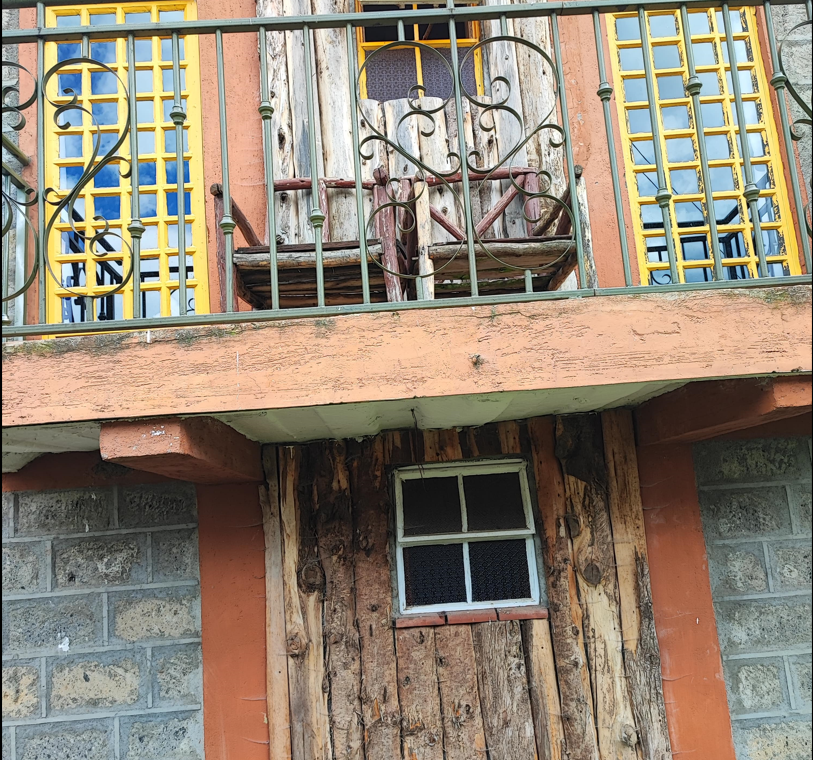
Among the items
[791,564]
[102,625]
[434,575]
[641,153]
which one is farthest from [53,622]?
[641,153]

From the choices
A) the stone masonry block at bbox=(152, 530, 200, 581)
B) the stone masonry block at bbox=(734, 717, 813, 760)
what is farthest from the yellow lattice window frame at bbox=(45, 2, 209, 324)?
the stone masonry block at bbox=(734, 717, 813, 760)

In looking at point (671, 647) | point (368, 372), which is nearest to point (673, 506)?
point (671, 647)

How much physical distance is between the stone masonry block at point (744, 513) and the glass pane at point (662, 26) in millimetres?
2682

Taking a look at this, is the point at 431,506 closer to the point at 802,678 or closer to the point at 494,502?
the point at 494,502

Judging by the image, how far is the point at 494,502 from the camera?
3623 millimetres

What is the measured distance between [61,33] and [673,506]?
332 cm

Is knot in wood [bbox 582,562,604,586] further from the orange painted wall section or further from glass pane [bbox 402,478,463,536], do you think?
the orange painted wall section

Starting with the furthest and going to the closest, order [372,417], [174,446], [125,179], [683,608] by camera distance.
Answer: [125,179] → [683,608] → [372,417] → [174,446]

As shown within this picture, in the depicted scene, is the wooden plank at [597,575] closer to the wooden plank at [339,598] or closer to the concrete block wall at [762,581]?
the concrete block wall at [762,581]

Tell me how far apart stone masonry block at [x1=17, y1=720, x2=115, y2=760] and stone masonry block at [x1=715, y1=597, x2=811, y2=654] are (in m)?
2.91

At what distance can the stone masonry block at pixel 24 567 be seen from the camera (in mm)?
3527

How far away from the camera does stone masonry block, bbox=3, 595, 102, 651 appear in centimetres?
348

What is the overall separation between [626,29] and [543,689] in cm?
365

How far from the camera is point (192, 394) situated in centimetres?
251
